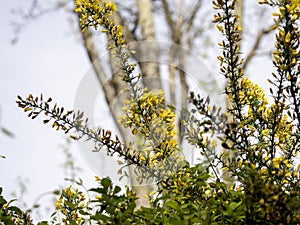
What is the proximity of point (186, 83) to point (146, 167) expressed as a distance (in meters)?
5.86

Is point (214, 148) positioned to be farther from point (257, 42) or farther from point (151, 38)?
point (257, 42)

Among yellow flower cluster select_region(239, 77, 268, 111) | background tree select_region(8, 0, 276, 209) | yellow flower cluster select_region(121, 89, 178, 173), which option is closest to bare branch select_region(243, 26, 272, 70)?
background tree select_region(8, 0, 276, 209)

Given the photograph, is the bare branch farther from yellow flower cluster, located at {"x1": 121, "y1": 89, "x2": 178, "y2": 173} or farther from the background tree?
yellow flower cluster, located at {"x1": 121, "y1": 89, "x2": 178, "y2": 173}

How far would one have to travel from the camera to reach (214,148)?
1.47 meters

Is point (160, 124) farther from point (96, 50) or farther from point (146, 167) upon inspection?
point (96, 50)

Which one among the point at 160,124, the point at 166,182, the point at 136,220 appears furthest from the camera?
the point at 160,124

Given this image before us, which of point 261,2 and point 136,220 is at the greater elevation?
point 261,2

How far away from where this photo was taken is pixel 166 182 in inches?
58.5

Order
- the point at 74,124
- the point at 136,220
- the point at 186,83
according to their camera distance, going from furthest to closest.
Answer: the point at 186,83 → the point at 74,124 → the point at 136,220

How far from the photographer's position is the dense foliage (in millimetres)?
1111

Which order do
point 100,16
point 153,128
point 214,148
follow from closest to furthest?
1. point 214,148
2. point 153,128
3. point 100,16

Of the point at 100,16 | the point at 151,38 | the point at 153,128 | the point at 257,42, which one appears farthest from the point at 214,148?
the point at 257,42

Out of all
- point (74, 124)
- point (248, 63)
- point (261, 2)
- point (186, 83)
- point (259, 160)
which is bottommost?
point (259, 160)

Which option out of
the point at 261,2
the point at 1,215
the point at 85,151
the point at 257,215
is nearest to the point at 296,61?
the point at 261,2
